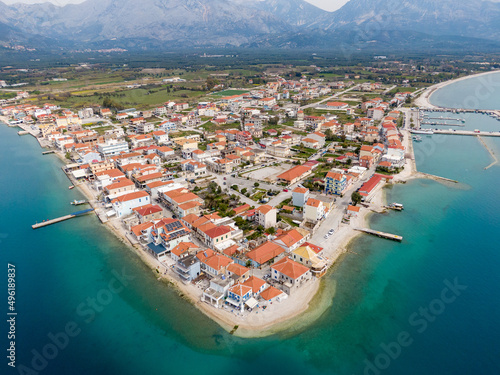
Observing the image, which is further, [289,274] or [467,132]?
[467,132]

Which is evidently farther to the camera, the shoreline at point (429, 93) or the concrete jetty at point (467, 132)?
the shoreline at point (429, 93)

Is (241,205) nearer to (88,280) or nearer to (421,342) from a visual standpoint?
(88,280)

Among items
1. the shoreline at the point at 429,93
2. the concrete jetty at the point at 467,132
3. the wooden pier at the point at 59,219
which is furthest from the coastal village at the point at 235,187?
the shoreline at the point at 429,93

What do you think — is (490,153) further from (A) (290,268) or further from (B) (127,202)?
(B) (127,202)

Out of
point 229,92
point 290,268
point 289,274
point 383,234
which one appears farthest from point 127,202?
point 229,92

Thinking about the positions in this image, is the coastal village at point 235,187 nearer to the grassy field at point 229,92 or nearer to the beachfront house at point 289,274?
the beachfront house at point 289,274

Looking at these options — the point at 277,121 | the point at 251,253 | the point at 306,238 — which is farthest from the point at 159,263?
the point at 277,121
